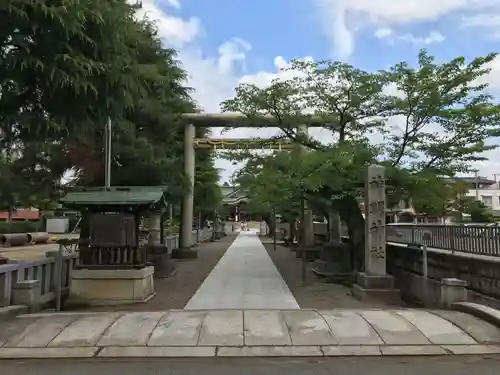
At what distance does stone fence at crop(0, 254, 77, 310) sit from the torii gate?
8052 mm

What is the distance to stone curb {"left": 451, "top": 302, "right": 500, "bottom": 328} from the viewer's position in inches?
323

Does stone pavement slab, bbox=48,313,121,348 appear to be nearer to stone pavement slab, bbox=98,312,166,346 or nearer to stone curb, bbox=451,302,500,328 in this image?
stone pavement slab, bbox=98,312,166,346

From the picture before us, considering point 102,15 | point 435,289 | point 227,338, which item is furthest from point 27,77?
point 435,289

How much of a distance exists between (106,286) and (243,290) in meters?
3.77

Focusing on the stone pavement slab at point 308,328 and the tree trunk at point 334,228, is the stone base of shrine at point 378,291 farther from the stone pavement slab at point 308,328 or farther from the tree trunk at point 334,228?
the tree trunk at point 334,228

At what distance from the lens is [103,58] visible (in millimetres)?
8102

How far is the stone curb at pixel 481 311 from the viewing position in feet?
26.9

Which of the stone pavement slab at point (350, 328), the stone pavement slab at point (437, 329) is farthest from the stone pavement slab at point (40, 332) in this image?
the stone pavement slab at point (437, 329)

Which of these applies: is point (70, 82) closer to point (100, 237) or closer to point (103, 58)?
point (103, 58)

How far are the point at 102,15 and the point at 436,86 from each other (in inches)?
380

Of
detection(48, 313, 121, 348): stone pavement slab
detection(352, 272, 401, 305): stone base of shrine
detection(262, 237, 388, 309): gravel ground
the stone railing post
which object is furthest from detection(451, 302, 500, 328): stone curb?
detection(48, 313, 121, 348): stone pavement slab

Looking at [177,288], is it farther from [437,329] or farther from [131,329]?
[437,329]

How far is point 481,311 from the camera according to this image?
8602mm

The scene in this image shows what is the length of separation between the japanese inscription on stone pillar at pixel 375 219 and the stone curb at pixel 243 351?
5881 mm
